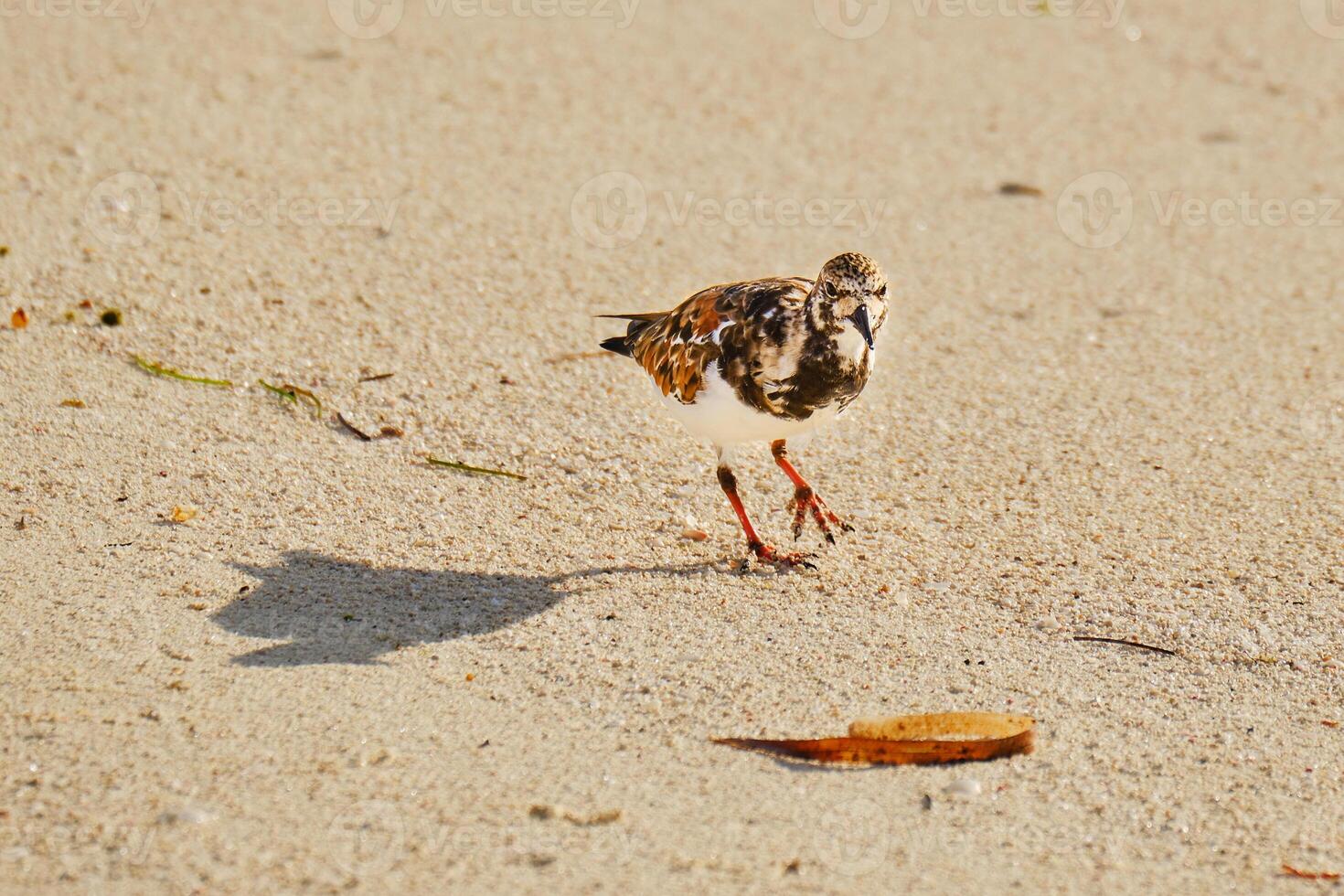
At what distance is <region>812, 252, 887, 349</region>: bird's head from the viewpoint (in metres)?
4.20

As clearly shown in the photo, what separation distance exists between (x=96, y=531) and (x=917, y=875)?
2870 millimetres

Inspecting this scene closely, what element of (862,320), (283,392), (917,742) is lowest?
(917,742)

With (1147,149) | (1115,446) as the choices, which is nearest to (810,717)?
(1115,446)

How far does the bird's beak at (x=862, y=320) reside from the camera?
4230mm

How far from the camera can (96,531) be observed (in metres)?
4.60
